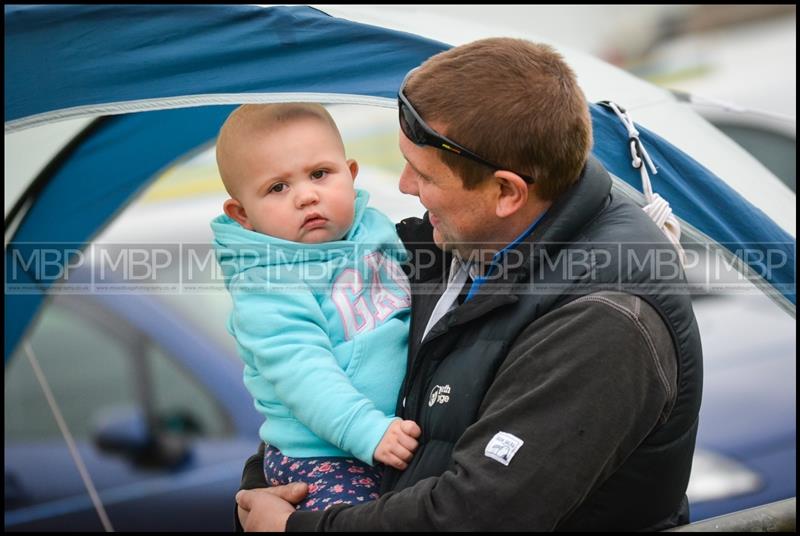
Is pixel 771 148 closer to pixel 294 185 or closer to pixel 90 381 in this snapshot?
pixel 90 381

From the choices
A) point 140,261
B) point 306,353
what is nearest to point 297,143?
point 306,353

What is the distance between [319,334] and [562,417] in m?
0.64

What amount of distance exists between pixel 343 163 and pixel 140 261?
9.36 ft

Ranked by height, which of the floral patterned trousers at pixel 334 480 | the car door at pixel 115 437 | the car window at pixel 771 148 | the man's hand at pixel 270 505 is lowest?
the car door at pixel 115 437

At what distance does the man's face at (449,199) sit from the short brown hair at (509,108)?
3 centimetres

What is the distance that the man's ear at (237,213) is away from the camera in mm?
2365

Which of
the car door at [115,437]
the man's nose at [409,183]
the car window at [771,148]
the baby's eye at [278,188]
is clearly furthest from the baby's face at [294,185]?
the car window at [771,148]

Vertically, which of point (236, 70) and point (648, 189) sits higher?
point (236, 70)

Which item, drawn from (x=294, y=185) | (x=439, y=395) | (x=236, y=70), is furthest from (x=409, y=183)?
(x=236, y=70)

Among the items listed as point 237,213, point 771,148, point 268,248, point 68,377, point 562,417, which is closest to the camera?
point 562,417

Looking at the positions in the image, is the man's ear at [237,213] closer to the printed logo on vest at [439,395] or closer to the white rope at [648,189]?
the printed logo on vest at [439,395]

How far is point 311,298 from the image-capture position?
2.20 meters

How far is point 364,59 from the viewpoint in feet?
7.89

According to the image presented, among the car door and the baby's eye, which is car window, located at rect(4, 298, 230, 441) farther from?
the baby's eye
